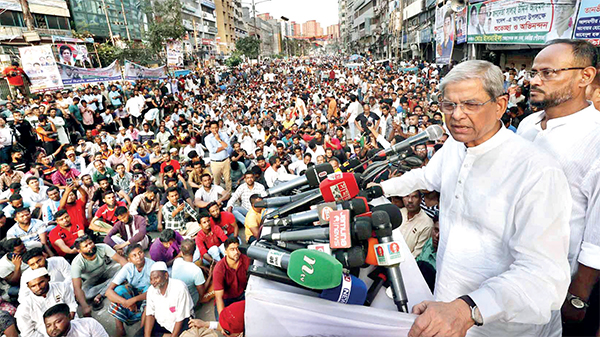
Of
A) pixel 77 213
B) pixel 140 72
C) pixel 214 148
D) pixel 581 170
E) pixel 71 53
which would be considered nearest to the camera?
pixel 581 170

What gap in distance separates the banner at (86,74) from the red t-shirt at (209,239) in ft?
30.6

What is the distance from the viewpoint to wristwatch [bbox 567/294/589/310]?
5.46ft

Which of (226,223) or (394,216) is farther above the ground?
(394,216)

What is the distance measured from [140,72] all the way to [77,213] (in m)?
10.0

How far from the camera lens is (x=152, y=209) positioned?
6.30 m

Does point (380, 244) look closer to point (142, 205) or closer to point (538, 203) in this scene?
point (538, 203)

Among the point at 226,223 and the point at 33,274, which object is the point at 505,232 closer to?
the point at 226,223

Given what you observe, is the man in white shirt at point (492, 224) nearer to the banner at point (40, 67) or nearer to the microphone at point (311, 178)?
the microphone at point (311, 178)

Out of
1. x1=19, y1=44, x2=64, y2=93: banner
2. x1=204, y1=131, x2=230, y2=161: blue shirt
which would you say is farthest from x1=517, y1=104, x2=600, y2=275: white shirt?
x1=19, y1=44, x2=64, y2=93: banner

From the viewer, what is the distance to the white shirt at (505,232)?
1073mm

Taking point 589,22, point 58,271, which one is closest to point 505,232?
point 58,271

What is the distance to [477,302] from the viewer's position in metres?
1.08

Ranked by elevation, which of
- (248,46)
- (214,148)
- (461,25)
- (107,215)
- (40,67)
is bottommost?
(107,215)

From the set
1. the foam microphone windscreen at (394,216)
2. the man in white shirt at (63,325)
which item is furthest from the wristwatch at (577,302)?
the man in white shirt at (63,325)
